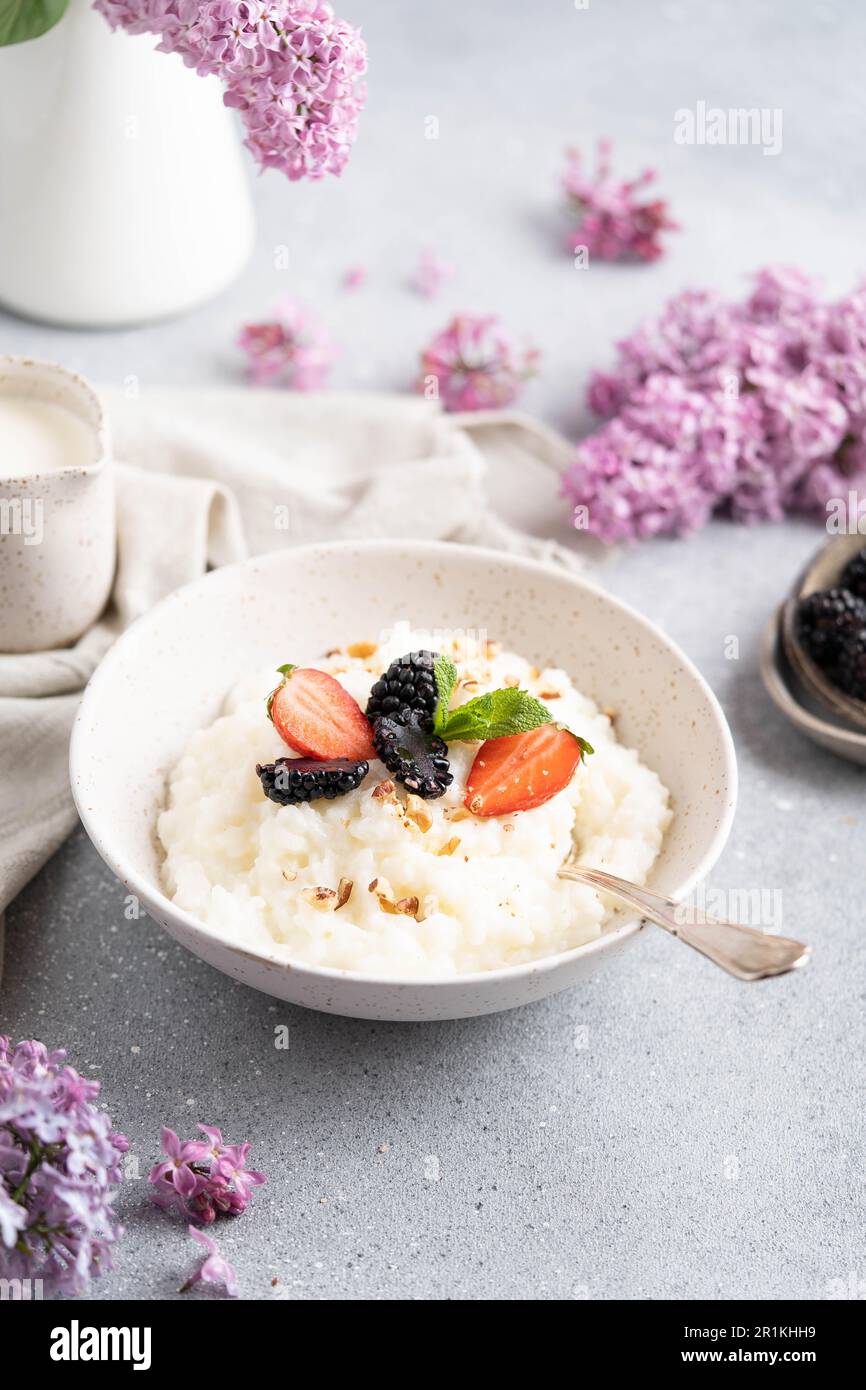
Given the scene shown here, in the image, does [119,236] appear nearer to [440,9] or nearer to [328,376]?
[328,376]

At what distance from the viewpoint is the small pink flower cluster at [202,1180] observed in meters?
1.88

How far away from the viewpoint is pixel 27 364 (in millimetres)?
2617

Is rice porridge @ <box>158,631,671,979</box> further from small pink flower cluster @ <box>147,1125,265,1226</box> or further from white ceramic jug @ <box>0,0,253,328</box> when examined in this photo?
white ceramic jug @ <box>0,0,253,328</box>

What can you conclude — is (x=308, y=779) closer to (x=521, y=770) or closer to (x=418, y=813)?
(x=418, y=813)

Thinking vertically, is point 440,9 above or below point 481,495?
above

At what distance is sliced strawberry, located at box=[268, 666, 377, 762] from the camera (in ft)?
6.96

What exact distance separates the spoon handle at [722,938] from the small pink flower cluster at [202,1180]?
2.15 feet

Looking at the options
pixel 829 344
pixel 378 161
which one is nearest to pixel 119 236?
pixel 378 161

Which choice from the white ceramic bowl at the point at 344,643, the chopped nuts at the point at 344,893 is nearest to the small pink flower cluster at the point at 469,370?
the white ceramic bowl at the point at 344,643

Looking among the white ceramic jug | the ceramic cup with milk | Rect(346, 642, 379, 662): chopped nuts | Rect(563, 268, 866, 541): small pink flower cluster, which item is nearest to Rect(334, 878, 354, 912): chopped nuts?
Rect(346, 642, 379, 662): chopped nuts

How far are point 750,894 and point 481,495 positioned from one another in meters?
1.11

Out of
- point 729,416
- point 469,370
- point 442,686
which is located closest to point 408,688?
point 442,686

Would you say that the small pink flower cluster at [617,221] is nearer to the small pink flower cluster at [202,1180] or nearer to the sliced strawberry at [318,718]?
the sliced strawberry at [318,718]

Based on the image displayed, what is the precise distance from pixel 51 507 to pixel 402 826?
913 millimetres
